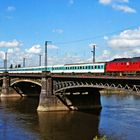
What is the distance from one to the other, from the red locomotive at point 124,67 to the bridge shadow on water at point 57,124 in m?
8.45

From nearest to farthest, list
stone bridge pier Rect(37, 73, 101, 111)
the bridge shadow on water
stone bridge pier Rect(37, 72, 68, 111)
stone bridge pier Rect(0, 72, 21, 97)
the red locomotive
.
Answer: the bridge shadow on water → the red locomotive → stone bridge pier Rect(37, 72, 68, 111) → stone bridge pier Rect(37, 73, 101, 111) → stone bridge pier Rect(0, 72, 21, 97)

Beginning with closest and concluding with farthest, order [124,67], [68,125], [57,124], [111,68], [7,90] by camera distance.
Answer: [124,67] < [68,125] < [57,124] < [111,68] < [7,90]

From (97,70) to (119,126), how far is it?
13171mm

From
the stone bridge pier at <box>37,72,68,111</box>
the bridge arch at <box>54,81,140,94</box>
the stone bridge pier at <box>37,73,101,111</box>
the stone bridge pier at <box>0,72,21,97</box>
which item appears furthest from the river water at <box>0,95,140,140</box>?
the stone bridge pier at <box>0,72,21,97</box>

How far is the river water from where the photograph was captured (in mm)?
49906

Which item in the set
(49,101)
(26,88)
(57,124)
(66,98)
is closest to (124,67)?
(57,124)

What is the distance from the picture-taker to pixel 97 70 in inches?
2598

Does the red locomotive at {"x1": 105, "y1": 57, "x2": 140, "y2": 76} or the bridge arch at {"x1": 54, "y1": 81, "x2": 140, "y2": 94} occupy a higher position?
the red locomotive at {"x1": 105, "y1": 57, "x2": 140, "y2": 76}

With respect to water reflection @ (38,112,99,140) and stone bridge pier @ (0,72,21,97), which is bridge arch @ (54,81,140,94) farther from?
stone bridge pier @ (0,72,21,97)

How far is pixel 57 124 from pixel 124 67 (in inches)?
531

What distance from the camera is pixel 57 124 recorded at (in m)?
60.0

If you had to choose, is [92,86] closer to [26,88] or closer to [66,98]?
[66,98]

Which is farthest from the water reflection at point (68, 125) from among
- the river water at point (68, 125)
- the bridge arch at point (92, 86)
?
the bridge arch at point (92, 86)

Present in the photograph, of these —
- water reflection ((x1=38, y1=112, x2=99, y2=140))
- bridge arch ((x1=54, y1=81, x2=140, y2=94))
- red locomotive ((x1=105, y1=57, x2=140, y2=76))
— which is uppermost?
red locomotive ((x1=105, y1=57, x2=140, y2=76))
